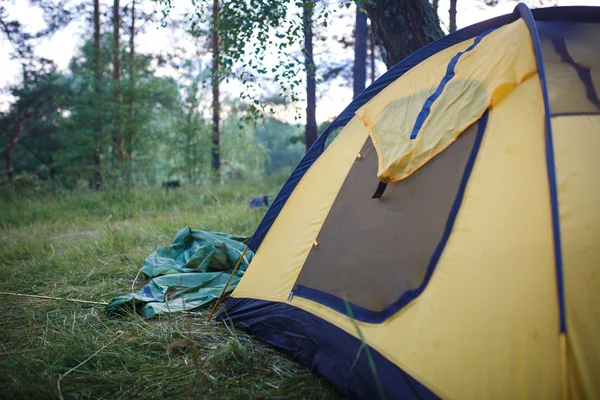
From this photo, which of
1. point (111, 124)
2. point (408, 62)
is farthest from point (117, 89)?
point (408, 62)

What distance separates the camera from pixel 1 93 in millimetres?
12219

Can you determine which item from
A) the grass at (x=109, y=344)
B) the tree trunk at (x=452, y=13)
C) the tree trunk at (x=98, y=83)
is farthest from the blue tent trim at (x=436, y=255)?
the tree trunk at (x=98, y=83)

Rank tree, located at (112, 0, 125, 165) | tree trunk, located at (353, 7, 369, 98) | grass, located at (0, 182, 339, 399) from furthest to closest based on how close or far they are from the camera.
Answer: tree, located at (112, 0, 125, 165) < tree trunk, located at (353, 7, 369, 98) < grass, located at (0, 182, 339, 399)

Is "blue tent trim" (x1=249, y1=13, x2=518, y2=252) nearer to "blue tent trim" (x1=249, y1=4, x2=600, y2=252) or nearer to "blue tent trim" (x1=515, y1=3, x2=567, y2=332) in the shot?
"blue tent trim" (x1=249, y1=4, x2=600, y2=252)

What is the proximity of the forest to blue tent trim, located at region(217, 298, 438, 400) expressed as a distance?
0.08 metres

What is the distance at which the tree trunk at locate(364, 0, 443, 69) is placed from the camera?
12.0 feet

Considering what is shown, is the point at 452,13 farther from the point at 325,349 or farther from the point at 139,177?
the point at 139,177

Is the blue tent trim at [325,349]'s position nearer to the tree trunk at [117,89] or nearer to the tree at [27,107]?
the tree trunk at [117,89]

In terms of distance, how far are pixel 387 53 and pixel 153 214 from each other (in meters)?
4.42

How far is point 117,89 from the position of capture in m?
9.25

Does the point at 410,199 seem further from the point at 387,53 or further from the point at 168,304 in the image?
the point at 387,53

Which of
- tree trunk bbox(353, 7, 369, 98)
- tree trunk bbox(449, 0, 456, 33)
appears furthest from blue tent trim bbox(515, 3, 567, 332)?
tree trunk bbox(353, 7, 369, 98)

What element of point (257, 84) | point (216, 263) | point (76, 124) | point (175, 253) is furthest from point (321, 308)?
point (76, 124)

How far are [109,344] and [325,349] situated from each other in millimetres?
1198
